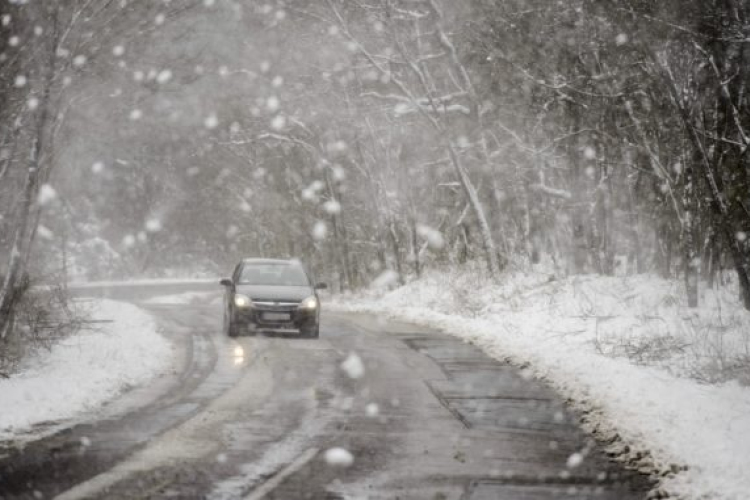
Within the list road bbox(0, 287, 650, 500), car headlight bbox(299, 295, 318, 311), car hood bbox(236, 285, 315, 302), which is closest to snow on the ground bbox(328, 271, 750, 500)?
road bbox(0, 287, 650, 500)

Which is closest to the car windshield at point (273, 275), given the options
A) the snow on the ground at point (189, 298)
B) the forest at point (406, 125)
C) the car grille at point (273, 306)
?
the car grille at point (273, 306)

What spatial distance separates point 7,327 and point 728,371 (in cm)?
957

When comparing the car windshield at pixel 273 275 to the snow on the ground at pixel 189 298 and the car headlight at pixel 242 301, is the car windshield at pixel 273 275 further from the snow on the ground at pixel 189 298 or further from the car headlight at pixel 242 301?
the snow on the ground at pixel 189 298

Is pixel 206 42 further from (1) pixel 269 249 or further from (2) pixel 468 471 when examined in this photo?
(1) pixel 269 249

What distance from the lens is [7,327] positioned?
12.0m

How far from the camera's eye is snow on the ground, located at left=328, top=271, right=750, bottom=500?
23.0 ft

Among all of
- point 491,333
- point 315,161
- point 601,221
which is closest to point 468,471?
point 491,333

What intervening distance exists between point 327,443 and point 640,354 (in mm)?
6816

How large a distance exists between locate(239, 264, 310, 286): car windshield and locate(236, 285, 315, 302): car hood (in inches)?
13.9

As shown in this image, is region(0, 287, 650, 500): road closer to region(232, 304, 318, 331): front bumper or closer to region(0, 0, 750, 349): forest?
region(0, 0, 750, 349): forest

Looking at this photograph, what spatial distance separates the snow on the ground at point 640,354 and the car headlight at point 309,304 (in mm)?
3128

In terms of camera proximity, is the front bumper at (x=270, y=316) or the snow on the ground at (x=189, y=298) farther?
the snow on the ground at (x=189, y=298)

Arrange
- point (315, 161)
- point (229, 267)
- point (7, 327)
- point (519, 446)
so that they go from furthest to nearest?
point (229, 267)
point (315, 161)
point (7, 327)
point (519, 446)

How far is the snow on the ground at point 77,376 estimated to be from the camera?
8.51 m
